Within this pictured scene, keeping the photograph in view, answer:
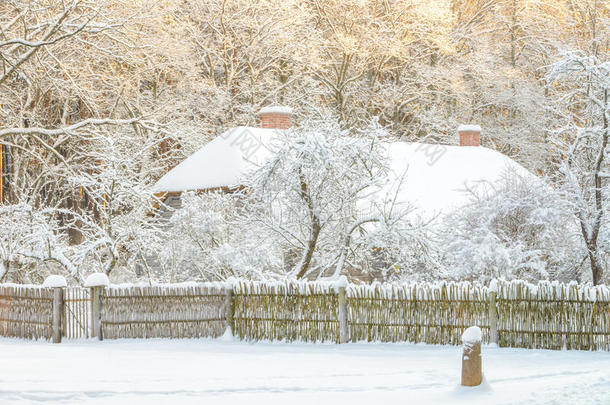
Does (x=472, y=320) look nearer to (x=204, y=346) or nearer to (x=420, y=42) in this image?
(x=204, y=346)

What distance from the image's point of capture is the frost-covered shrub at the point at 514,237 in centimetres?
1891

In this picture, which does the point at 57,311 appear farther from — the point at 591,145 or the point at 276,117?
the point at 276,117

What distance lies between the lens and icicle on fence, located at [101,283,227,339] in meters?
15.9

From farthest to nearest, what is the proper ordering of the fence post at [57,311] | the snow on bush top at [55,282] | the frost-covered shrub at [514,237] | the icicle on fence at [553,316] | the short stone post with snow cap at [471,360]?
the frost-covered shrub at [514,237], the snow on bush top at [55,282], the fence post at [57,311], the icicle on fence at [553,316], the short stone post with snow cap at [471,360]

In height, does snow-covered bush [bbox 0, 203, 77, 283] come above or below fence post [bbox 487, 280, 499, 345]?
above

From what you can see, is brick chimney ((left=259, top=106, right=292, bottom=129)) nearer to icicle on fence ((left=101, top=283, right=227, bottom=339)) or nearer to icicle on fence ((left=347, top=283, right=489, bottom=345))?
icicle on fence ((left=101, top=283, right=227, bottom=339))

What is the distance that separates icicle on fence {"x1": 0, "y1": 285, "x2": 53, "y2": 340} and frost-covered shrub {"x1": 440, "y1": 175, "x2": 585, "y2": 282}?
29.3 feet

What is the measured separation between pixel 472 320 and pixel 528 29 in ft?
83.9

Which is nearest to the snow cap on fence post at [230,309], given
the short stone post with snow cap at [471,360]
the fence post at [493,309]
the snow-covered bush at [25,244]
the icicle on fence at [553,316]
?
the fence post at [493,309]

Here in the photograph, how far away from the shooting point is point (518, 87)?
35.8 meters

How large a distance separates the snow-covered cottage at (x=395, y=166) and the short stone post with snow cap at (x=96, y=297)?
7581 millimetres

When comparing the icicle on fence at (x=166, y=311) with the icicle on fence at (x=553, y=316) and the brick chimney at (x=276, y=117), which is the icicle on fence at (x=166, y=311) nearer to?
the icicle on fence at (x=553, y=316)

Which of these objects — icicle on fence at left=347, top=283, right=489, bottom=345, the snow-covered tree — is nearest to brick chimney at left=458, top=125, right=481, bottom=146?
the snow-covered tree

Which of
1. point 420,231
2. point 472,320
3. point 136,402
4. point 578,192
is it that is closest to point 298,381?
point 136,402
